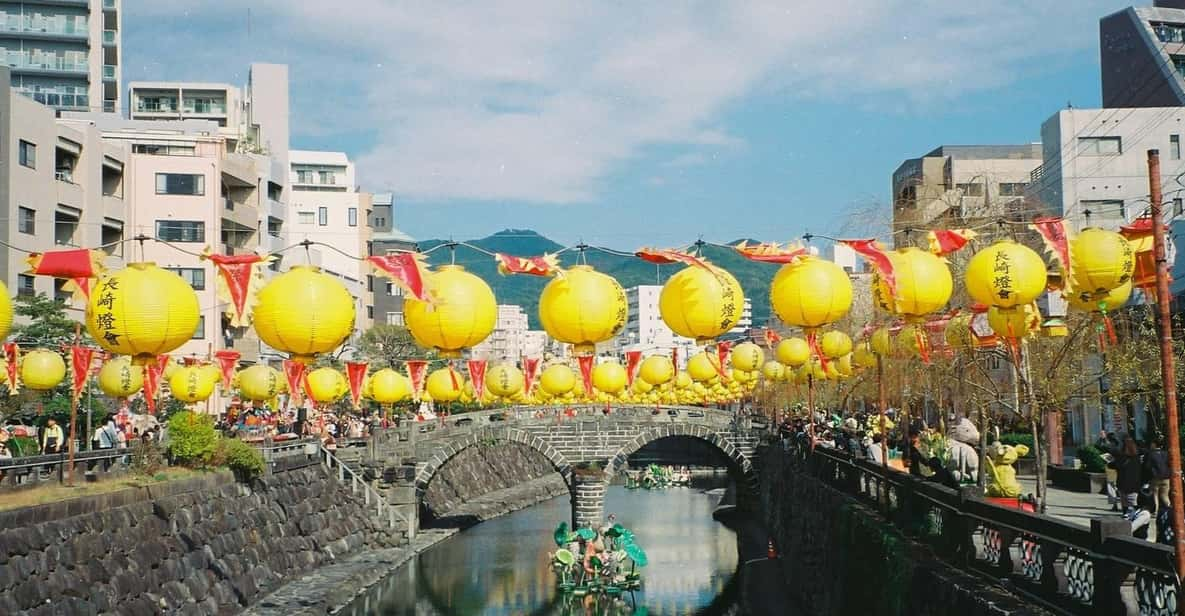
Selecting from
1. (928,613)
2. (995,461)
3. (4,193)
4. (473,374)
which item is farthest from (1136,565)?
A: (4,193)

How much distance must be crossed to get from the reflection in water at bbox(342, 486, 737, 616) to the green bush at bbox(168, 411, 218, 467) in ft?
20.3

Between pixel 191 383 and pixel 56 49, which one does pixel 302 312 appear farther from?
pixel 56 49

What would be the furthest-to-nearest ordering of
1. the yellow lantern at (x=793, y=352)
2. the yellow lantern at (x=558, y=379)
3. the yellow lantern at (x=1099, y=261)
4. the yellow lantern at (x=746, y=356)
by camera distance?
the yellow lantern at (x=558, y=379)
the yellow lantern at (x=746, y=356)
the yellow lantern at (x=793, y=352)
the yellow lantern at (x=1099, y=261)

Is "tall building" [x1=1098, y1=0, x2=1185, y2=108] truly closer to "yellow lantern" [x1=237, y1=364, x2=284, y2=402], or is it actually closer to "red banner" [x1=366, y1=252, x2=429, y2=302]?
"yellow lantern" [x1=237, y1=364, x2=284, y2=402]

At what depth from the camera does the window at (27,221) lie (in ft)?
119

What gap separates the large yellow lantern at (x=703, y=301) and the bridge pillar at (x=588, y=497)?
106 feet

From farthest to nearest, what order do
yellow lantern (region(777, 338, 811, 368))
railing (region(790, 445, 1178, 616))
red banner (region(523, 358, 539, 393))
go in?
red banner (region(523, 358, 539, 393))
yellow lantern (region(777, 338, 811, 368))
railing (region(790, 445, 1178, 616))

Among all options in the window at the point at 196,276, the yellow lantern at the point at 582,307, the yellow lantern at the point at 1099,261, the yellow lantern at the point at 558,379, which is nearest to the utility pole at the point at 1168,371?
the yellow lantern at the point at 1099,261

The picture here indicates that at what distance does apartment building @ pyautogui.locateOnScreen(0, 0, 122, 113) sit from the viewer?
5833cm

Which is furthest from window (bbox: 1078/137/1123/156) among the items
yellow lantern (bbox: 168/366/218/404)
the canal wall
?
yellow lantern (bbox: 168/366/218/404)

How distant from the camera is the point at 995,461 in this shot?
14.0 m

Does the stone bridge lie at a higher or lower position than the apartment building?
lower

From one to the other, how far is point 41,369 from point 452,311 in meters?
12.1

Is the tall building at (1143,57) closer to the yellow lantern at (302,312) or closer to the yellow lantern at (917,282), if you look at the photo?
the yellow lantern at (917,282)
